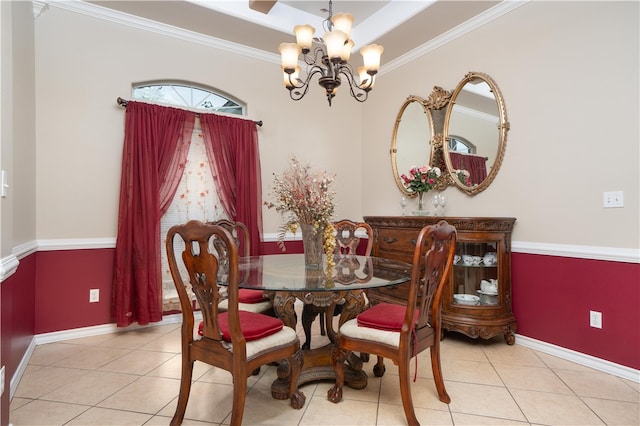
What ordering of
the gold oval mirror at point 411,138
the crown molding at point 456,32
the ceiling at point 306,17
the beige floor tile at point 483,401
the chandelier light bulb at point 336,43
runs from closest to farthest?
the beige floor tile at point 483,401
the chandelier light bulb at point 336,43
the crown molding at point 456,32
the ceiling at point 306,17
the gold oval mirror at point 411,138

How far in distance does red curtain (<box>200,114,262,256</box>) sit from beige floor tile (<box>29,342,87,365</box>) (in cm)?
177

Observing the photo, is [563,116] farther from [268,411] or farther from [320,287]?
[268,411]

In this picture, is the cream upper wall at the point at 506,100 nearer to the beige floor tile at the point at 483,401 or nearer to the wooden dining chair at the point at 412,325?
the beige floor tile at the point at 483,401

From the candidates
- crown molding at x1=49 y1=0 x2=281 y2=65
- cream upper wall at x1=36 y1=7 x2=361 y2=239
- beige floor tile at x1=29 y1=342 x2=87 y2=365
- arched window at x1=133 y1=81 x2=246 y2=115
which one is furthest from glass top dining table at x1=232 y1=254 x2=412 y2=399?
crown molding at x1=49 y1=0 x2=281 y2=65

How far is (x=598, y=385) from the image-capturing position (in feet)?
7.52

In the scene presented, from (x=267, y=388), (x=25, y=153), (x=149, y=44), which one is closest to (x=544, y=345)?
(x=267, y=388)

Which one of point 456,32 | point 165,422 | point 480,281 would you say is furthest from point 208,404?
point 456,32

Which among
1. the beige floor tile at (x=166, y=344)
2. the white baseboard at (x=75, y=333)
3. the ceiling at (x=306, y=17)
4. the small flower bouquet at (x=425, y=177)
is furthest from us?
the small flower bouquet at (x=425, y=177)

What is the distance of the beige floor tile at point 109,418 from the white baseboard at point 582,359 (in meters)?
2.88

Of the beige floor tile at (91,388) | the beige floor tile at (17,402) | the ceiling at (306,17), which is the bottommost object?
the beige floor tile at (91,388)

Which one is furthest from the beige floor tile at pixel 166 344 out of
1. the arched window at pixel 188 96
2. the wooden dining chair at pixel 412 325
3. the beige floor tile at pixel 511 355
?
the beige floor tile at pixel 511 355

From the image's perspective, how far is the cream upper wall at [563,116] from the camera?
2.45 m

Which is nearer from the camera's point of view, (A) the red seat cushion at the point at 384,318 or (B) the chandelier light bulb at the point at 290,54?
(A) the red seat cushion at the point at 384,318

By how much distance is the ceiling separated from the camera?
327 cm
